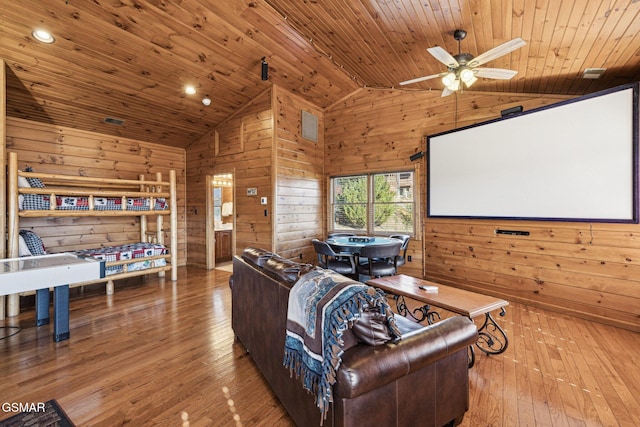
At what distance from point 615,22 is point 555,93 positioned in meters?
1.68

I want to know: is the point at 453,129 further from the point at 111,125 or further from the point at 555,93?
the point at 111,125

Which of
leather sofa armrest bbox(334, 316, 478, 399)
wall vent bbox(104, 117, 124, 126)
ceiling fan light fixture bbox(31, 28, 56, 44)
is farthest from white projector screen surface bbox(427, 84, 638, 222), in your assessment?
wall vent bbox(104, 117, 124, 126)

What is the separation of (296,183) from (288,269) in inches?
155

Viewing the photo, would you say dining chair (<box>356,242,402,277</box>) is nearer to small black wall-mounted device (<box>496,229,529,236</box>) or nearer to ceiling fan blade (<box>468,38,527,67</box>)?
small black wall-mounted device (<box>496,229,529,236</box>)

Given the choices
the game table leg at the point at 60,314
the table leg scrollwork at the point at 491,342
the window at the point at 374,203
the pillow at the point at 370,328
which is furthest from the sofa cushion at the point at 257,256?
the window at the point at 374,203

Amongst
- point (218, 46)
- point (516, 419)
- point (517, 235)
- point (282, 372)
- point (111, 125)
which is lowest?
point (516, 419)

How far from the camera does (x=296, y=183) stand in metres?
5.59

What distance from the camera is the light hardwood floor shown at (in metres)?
1.80

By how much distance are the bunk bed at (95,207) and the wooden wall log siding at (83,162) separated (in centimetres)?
30

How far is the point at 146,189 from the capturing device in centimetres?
570

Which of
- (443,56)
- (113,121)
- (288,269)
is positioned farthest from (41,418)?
(113,121)

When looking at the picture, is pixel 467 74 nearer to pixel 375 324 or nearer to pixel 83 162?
pixel 375 324

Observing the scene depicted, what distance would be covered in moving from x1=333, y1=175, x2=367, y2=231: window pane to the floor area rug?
4.84 meters

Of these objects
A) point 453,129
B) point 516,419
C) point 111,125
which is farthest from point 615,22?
point 111,125
